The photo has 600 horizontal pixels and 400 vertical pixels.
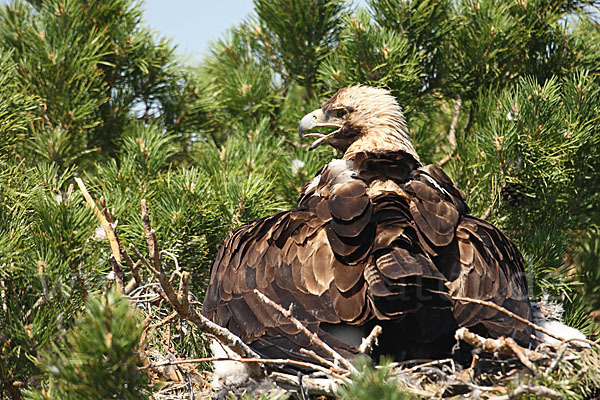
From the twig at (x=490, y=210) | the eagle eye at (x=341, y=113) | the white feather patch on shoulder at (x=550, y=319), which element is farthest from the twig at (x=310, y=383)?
the eagle eye at (x=341, y=113)

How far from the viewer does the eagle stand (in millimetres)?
2555

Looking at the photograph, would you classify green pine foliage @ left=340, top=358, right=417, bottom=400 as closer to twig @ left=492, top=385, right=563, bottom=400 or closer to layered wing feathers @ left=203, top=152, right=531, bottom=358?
twig @ left=492, top=385, right=563, bottom=400

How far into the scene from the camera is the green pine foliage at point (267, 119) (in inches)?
151

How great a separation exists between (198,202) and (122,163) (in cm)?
69

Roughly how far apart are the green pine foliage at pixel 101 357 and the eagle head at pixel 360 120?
239 cm

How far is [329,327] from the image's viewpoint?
262 cm

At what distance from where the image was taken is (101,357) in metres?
1.87

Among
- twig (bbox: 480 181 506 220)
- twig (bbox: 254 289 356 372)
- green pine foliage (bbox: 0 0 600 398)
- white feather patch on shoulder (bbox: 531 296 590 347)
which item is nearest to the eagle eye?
green pine foliage (bbox: 0 0 600 398)

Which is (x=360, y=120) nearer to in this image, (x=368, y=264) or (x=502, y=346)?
(x=368, y=264)

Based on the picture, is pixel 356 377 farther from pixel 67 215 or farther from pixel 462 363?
pixel 67 215

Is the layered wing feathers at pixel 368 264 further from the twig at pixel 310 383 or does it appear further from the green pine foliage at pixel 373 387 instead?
the green pine foliage at pixel 373 387

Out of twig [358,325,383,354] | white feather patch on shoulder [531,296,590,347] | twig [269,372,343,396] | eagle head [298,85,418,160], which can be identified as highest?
eagle head [298,85,418,160]

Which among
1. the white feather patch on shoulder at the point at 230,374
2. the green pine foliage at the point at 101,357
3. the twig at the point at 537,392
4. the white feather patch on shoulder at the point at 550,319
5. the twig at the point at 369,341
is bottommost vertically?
the white feather patch on shoulder at the point at 550,319

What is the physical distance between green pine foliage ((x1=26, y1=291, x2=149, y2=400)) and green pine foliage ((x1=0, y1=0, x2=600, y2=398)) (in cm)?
101
